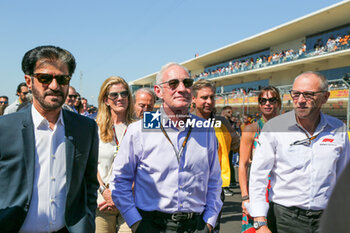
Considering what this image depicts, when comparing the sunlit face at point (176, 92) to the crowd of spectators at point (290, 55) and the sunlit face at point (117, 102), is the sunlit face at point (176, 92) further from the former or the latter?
the crowd of spectators at point (290, 55)

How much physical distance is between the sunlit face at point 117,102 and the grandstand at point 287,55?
1151cm

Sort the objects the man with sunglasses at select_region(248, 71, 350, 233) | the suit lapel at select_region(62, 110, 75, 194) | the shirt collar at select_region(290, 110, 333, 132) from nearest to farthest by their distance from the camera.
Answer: the suit lapel at select_region(62, 110, 75, 194) < the man with sunglasses at select_region(248, 71, 350, 233) < the shirt collar at select_region(290, 110, 333, 132)

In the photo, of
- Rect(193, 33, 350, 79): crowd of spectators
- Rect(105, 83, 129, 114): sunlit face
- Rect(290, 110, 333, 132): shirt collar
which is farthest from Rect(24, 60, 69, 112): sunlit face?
Rect(193, 33, 350, 79): crowd of spectators

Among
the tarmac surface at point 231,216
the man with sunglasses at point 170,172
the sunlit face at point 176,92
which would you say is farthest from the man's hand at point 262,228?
the tarmac surface at point 231,216

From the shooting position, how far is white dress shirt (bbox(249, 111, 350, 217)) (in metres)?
2.65

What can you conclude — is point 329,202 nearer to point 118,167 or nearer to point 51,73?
point 51,73

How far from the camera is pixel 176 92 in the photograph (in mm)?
2668

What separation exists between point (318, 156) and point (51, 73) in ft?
7.16

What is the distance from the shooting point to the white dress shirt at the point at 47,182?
6.67 ft

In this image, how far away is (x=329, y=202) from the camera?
45cm

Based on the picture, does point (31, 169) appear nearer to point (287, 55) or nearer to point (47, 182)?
point (47, 182)

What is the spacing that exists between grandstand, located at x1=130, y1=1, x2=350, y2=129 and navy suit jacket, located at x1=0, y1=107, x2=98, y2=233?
1277 centimetres

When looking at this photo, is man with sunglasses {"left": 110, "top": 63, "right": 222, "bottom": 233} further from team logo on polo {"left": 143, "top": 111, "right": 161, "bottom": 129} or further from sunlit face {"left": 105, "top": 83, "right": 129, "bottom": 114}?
sunlit face {"left": 105, "top": 83, "right": 129, "bottom": 114}

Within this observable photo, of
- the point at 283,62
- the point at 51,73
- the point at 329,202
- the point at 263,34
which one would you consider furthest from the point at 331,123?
the point at 263,34
